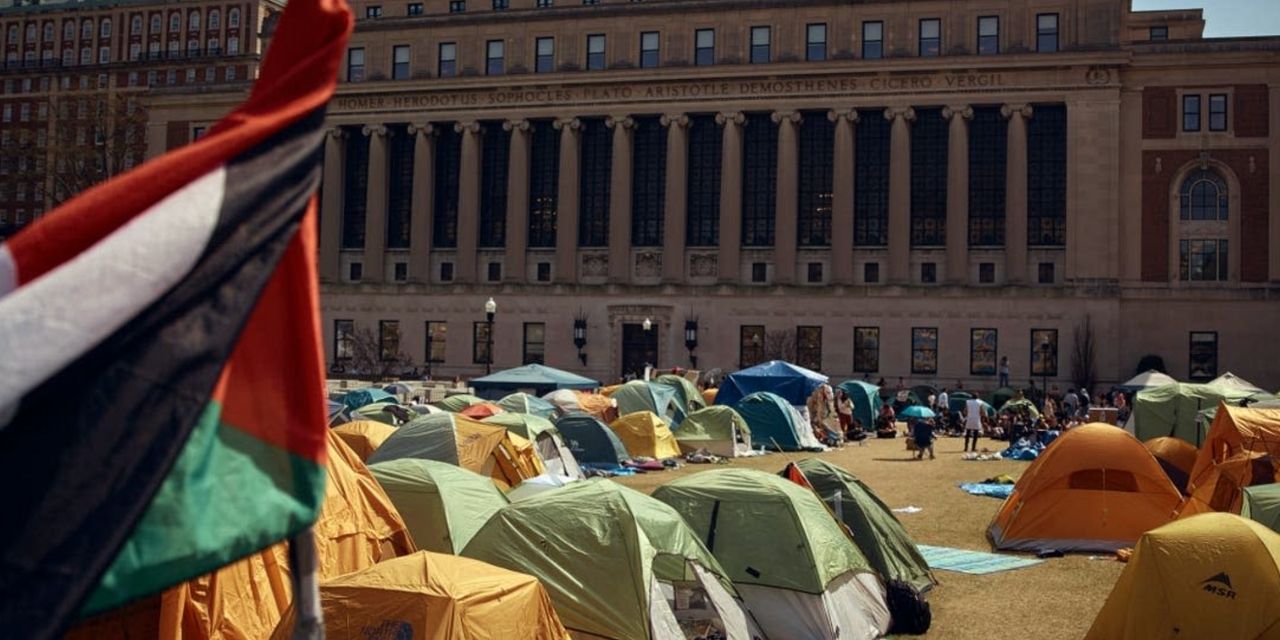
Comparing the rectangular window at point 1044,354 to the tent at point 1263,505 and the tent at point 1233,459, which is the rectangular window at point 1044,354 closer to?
the tent at point 1233,459

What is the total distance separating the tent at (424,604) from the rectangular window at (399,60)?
6654cm

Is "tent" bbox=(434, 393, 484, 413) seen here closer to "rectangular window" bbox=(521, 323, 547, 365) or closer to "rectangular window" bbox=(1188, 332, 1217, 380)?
"rectangular window" bbox=(521, 323, 547, 365)

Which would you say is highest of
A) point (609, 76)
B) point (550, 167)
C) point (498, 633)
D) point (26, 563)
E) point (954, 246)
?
point (609, 76)

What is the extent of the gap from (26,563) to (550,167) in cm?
6963

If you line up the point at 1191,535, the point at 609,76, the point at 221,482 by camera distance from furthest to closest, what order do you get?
the point at 609,76 → the point at 1191,535 → the point at 221,482

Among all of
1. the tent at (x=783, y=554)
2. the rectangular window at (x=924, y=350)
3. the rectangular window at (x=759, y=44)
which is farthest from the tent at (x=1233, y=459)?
the rectangular window at (x=759, y=44)

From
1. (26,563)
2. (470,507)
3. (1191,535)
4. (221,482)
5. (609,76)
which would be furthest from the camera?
(609,76)

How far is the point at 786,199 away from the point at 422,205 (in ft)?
66.7

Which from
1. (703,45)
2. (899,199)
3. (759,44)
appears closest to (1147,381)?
(899,199)

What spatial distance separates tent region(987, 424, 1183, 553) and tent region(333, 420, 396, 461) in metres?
11.9

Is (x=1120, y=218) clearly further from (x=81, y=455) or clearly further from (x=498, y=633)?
(x=81, y=455)

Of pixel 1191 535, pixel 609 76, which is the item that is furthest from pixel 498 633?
pixel 609 76

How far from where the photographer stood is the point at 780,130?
67938mm

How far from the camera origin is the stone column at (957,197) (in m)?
Result: 65.1
